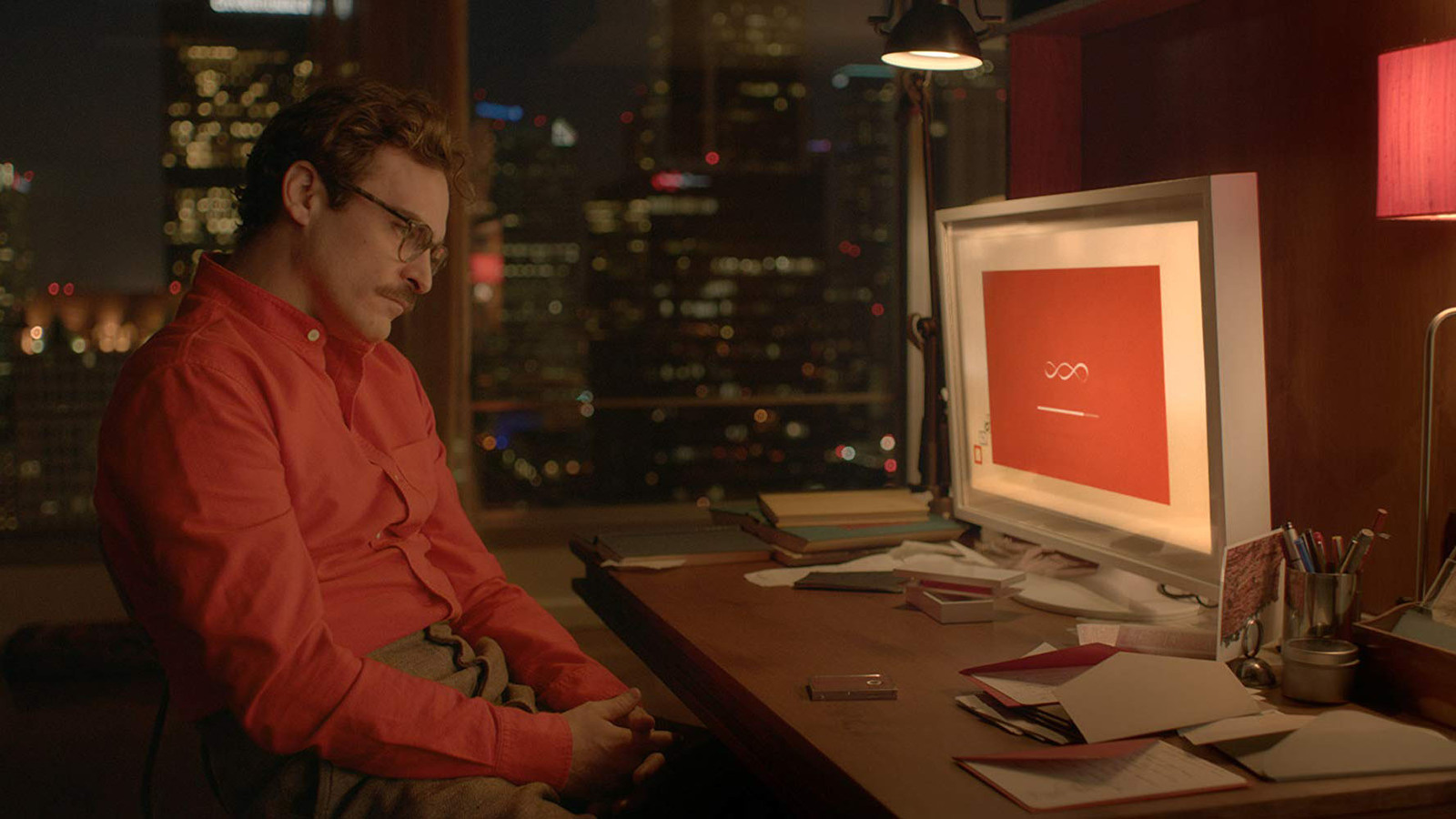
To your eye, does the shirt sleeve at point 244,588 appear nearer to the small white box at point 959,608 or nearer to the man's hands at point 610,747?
the man's hands at point 610,747

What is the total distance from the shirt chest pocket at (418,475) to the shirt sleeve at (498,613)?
0.02 metres

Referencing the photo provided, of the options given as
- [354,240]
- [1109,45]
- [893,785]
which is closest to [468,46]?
[1109,45]

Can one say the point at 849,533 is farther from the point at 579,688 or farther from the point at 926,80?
the point at 926,80

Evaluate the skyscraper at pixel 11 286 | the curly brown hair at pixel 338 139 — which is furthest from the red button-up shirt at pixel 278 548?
the skyscraper at pixel 11 286

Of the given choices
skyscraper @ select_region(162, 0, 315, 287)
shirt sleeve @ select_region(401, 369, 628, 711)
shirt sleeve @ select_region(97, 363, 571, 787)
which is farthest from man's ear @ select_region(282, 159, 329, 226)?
skyscraper @ select_region(162, 0, 315, 287)

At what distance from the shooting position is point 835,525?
6.47 ft

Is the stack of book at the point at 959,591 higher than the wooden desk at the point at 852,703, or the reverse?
the stack of book at the point at 959,591

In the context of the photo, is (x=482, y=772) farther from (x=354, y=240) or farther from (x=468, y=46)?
(x=468, y=46)

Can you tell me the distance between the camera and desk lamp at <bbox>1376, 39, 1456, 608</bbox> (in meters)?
1.12

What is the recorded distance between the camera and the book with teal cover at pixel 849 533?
6.17 ft

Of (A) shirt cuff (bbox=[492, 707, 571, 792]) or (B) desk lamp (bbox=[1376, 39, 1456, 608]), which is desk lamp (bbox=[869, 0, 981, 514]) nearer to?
(B) desk lamp (bbox=[1376, 39, 1456, 608])

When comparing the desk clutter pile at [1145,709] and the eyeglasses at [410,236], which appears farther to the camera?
the eyeglasses at [410,236]

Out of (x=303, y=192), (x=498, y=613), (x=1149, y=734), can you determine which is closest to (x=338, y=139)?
(x=303, y=192)

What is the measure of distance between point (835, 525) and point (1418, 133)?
A: 1063mm
